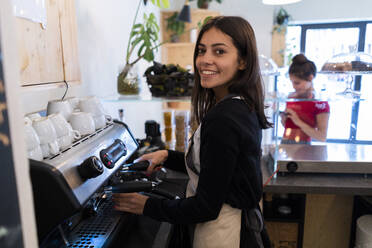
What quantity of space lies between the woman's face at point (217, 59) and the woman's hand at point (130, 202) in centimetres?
41

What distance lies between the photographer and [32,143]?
2.10 feet

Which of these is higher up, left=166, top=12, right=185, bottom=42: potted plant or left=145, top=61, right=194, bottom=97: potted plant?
left=166, top=12, right=185, bottom=42: potted plant

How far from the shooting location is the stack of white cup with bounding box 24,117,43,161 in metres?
0.63

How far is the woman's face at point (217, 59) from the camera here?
0.92 m

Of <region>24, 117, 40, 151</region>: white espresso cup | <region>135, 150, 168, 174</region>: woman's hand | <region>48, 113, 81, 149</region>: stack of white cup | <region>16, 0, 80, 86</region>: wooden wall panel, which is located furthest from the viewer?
<region>135, 150, 168, 174</region>: woman's hand

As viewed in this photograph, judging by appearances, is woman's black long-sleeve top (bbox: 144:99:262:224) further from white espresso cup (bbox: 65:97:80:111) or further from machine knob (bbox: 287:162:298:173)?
machine knob (bbox: 287:162:298:173)

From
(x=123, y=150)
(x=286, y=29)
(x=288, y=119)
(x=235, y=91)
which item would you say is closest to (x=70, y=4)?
(x=123, y=150)

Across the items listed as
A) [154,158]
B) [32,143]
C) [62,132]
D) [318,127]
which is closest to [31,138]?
[32,143]

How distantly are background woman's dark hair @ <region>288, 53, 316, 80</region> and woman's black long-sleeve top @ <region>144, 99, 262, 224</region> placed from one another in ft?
4.21

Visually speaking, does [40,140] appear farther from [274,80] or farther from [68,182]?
[274,80]

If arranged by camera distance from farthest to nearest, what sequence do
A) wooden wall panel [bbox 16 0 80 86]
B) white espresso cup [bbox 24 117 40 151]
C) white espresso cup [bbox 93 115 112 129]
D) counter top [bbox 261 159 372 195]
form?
counter top [bbox 261 159 372 195], white espresso cup [bbox 93 115 112 129], wooden wall panel [bbox 16 0 80 86], white espresso cup [bbox 24 117 40 151]

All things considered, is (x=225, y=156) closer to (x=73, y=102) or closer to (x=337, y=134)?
(x=73, y=102)

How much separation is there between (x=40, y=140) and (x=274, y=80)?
12.2ft

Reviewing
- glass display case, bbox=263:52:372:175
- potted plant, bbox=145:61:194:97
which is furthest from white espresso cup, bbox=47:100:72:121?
glass display case, bbox=263:52:372:175
